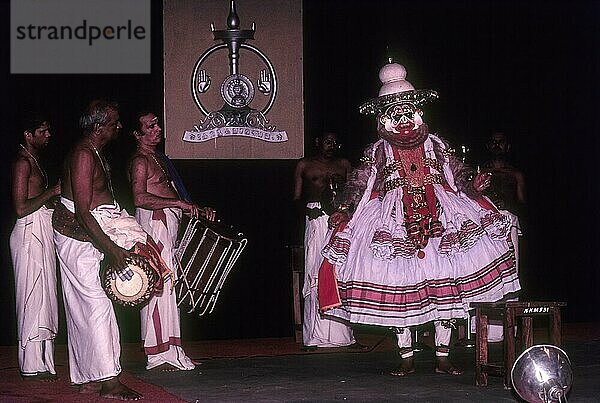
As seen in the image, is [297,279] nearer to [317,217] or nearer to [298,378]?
[317,217]

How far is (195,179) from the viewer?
10.1 meters

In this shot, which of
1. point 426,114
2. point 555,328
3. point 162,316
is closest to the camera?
point 555,328

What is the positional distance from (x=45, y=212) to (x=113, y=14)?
8.00 feet

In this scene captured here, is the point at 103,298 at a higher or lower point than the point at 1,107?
lower

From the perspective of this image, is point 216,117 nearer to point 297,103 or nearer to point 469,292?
point 297,103

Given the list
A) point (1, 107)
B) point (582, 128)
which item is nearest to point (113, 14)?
point (1, 107)

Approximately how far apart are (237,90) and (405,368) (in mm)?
3359

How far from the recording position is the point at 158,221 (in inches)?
321

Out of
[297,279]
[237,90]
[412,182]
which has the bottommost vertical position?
[297,279]

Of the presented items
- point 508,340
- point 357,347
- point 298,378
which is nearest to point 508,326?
point 508,340

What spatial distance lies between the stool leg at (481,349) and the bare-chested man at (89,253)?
1971mm

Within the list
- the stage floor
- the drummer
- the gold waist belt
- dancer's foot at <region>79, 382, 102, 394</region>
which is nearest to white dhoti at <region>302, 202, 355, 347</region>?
the stage floor

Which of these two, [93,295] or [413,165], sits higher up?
[413,165]

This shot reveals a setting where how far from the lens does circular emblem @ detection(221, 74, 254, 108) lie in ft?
33.4
